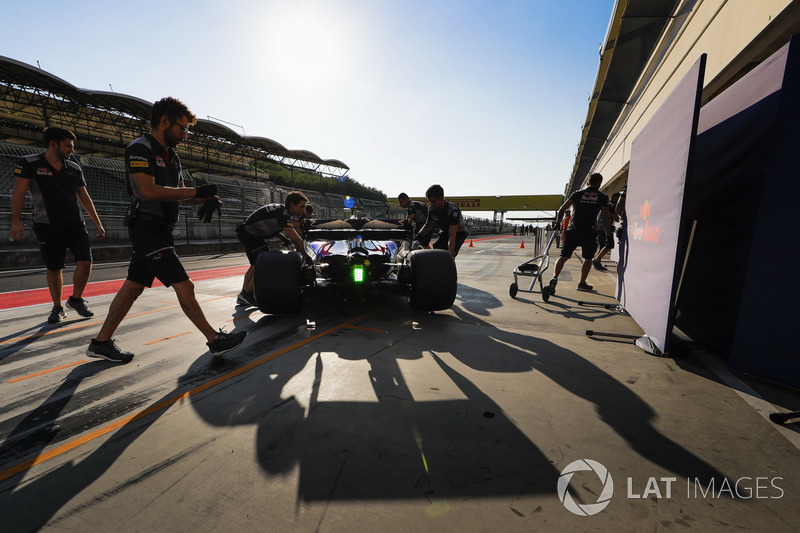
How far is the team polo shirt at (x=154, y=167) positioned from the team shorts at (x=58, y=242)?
172cm

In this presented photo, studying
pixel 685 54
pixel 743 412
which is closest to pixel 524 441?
pixel 743 412

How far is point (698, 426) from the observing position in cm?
170

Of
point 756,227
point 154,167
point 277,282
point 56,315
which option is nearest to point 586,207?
point 756,227

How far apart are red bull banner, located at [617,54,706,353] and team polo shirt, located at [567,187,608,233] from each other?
4.08 ft

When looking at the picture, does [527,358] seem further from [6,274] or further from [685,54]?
[6,274]

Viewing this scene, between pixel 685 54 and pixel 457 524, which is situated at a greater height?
pixel 685 54

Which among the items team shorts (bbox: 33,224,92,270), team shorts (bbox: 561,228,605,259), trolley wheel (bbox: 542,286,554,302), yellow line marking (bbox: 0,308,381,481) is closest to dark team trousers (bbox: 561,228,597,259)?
team shorts (bbox: 561,228,605,259)

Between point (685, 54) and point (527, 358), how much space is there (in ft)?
25.3

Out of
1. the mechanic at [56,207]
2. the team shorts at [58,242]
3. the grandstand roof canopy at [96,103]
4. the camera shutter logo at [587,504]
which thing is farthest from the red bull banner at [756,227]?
the grandstand roof canopy at [96,103]

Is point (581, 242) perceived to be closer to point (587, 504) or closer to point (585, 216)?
point (585, 216)

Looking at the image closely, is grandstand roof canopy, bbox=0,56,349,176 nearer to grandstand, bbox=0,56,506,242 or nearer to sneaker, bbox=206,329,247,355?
grandstand, bbox=0,56,506,242

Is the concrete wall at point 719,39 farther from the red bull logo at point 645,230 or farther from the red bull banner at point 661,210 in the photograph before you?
the red bull logo at point 645,230

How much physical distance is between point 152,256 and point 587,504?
2.94 metres

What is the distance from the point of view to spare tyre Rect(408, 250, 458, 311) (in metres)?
3.54
